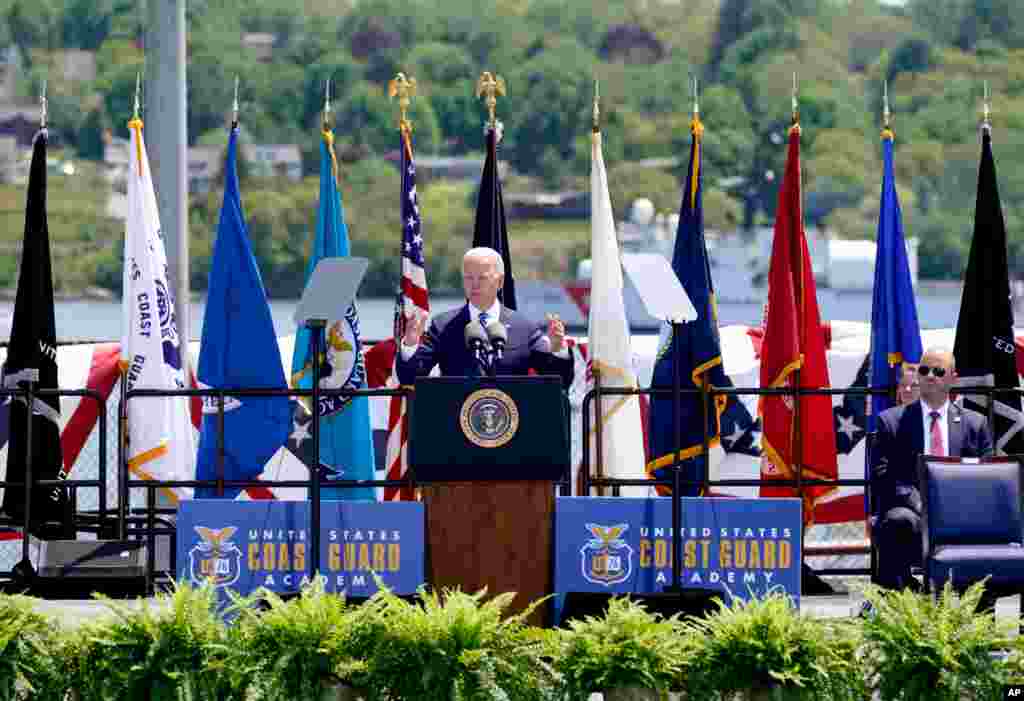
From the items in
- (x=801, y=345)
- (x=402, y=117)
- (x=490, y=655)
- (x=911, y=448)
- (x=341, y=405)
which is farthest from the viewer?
(x=801, y=345)

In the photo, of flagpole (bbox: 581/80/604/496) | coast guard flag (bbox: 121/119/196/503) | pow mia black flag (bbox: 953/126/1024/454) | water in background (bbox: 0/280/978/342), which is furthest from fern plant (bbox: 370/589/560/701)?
water in background (bbox: 0/280/978/342)

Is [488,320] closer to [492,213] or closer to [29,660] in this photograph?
[492,213]

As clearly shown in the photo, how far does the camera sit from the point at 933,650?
22.2 ft

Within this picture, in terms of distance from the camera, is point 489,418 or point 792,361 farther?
point 792,361

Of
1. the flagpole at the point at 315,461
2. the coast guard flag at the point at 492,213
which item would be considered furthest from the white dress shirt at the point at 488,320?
the coast guard flag at the point at 492,213

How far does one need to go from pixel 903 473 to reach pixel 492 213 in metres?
2.99

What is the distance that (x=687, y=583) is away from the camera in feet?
28.6

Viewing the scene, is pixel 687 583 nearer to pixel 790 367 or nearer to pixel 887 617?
pixel 887 617

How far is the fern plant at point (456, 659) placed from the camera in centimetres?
678

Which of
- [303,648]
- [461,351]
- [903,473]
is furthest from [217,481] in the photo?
[903,473]

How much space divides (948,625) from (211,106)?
102 m

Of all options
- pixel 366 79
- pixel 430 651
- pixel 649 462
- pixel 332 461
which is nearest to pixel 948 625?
pixel 430 651

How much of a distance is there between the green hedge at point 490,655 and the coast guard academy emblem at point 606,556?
58.6 inches

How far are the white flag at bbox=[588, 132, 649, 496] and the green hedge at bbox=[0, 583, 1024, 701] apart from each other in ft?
13.3
